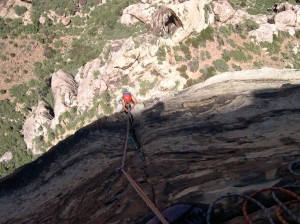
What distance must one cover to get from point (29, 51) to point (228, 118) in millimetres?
35255

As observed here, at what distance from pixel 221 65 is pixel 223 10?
23.5 ft

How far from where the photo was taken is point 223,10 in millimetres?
36875

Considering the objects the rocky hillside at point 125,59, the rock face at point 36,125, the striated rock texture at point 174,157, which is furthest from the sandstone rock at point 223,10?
the rock face at point 36,125

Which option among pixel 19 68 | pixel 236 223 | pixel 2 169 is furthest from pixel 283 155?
pixel 19 68

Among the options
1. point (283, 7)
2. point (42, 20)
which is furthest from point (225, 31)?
point (42, 20)

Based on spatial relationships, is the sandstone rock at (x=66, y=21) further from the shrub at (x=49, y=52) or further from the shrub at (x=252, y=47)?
the shrub at (x=252, y=47)

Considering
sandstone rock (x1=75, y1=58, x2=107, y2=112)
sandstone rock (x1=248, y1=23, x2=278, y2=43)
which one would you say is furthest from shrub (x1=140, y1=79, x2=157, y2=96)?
sandstone rock (x1=248, y1=23, x2=278, y2=43)

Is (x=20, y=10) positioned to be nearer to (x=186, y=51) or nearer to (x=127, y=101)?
(x=186, y=51)

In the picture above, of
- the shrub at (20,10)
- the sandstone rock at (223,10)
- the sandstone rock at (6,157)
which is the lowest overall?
the sandstone rock at (6,157)

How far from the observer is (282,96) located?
50.4 ft

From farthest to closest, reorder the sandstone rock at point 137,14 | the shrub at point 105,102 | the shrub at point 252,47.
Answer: the sandstone rock at point 137,14, the shrub at point 252,47, the shrub at point 105,102

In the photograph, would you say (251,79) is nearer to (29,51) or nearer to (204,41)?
(204,41)

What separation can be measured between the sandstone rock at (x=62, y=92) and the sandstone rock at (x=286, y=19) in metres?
23.7

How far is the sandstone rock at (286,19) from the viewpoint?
37562 millimetres
